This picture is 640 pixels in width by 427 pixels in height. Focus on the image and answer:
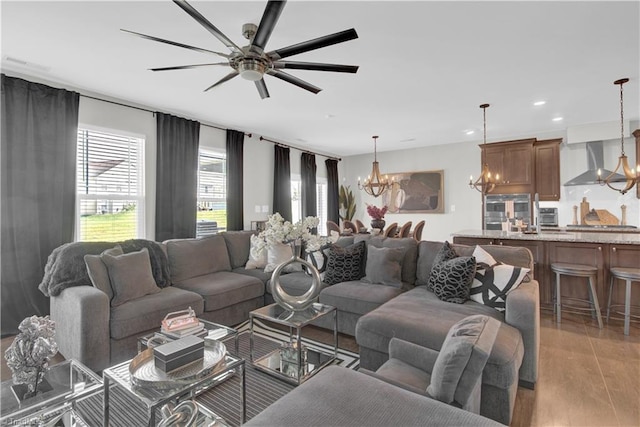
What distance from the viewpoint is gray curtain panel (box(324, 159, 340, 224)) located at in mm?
7859

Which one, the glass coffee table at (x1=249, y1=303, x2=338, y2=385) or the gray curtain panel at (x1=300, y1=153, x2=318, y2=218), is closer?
the glass coffee table at (x1=249, y1=303, x2=338, y2=385)

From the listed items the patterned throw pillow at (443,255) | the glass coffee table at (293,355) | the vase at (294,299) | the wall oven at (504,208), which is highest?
the wall oven at (504,208)

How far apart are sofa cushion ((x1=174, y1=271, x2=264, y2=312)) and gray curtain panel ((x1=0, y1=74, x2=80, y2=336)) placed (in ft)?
4.68

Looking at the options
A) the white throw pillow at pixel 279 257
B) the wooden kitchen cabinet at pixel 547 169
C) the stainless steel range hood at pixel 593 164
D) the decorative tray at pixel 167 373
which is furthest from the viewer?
the wooden kitchen cabinet at pixel 547 169

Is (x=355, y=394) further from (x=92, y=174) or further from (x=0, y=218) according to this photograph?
(x=92, y=174)

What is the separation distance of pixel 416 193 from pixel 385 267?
14.8 ft

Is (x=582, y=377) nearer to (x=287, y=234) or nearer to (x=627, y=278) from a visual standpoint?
(x=627, y=278)

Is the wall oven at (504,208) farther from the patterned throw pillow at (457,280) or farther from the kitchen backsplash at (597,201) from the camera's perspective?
the patterned throw pillow at (457,280)

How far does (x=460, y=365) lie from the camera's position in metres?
1.28

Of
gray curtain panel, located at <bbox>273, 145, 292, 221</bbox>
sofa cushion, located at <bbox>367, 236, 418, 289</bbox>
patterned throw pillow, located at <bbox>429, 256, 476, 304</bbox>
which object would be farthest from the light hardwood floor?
gray curtain panel, located at <bbox>273, 145, 292, 221</bbox>

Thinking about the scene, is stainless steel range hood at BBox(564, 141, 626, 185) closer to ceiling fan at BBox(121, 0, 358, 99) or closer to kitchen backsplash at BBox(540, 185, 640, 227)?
kitchen backsplash at BBox(540, 185, 640, 227)

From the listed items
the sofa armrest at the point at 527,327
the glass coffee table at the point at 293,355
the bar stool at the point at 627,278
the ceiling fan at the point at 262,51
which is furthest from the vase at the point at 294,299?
the bar stool at the point at 627,278

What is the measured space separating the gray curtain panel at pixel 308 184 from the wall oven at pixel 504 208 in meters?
3.57

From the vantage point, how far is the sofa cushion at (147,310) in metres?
2.54
